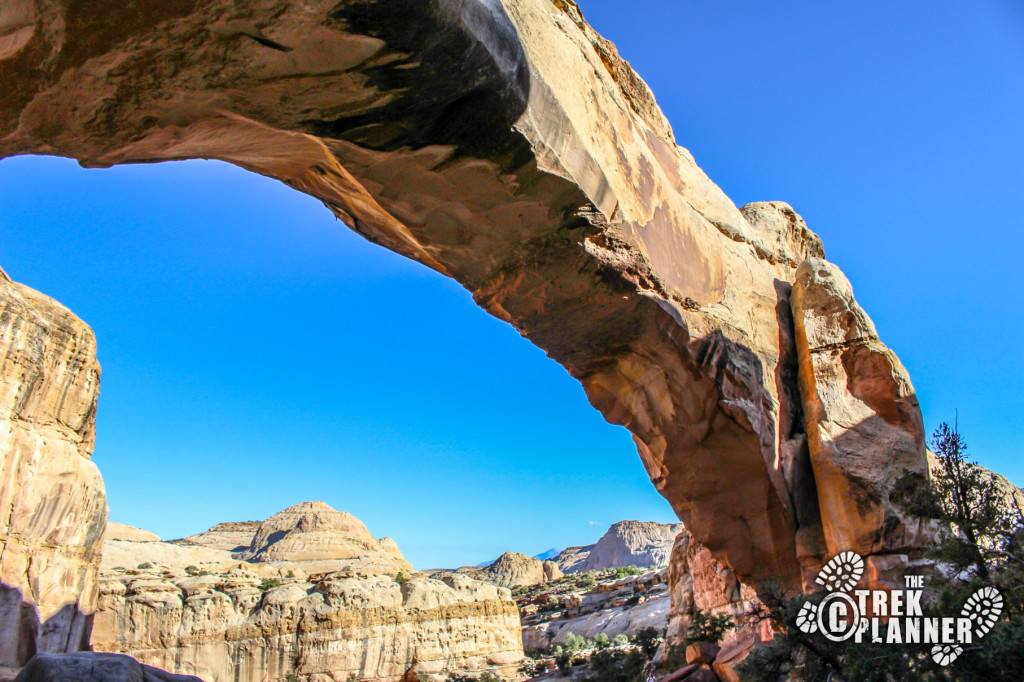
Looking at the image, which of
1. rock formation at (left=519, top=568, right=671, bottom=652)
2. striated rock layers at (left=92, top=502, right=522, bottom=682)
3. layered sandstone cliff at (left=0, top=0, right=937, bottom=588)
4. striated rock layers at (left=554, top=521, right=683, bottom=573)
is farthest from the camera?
striated rock layers at (left=554, top=521, right=683, bottom=573)

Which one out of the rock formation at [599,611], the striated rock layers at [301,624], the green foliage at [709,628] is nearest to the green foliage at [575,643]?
the rock formation at [599,611]

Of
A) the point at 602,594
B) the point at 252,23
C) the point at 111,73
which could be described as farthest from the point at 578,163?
the point at 602,594

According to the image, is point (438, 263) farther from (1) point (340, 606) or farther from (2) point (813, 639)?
(1) point (340, 606)

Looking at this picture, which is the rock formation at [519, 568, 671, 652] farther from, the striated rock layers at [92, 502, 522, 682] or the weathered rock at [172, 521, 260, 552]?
the weathered rock at [172, 521, 260, 552]

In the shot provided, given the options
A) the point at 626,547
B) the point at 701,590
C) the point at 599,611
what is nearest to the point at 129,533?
the point at 599,611

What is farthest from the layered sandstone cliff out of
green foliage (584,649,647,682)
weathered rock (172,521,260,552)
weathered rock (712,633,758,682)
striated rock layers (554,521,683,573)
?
striated rock layers (554,521,683,573)

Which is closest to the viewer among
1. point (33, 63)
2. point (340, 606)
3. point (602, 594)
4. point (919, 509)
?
point (33, 63)

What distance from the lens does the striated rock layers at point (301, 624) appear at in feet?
69.9

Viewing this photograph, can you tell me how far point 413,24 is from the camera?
4055 mm

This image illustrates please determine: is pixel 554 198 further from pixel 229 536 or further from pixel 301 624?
pixel 229 536

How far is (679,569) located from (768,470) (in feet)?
22.5

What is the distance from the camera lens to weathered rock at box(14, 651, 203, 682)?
176 inches

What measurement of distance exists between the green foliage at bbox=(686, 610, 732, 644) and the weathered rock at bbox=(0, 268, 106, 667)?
38.0 feet

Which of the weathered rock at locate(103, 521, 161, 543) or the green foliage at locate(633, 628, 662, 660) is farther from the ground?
the weathered rock at locate(103, 521, 161, 543)
